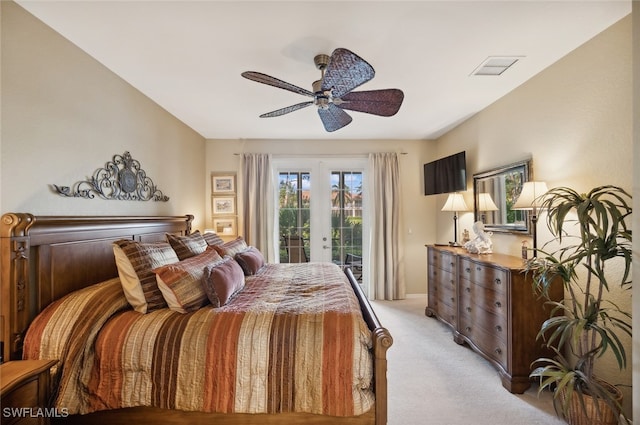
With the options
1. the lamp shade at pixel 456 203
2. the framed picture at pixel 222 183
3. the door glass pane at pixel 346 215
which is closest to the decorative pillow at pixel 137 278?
the framed picture at pixel 222 183

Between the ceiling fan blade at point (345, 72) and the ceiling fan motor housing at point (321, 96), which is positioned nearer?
the ceiling fan blade at point (345, 72)

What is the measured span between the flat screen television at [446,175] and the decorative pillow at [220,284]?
10.4ft

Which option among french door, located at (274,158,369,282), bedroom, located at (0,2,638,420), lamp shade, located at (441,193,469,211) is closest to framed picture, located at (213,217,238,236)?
french door, located at (274,158,369,282)

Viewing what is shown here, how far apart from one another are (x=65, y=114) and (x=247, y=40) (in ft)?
4.53

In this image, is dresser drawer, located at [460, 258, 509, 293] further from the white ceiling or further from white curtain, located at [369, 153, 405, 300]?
the white ceiling

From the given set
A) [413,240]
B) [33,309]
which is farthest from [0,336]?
[413,240]

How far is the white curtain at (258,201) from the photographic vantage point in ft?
14.8

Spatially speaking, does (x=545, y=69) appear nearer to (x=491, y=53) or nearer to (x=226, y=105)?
(x=491, y=53)

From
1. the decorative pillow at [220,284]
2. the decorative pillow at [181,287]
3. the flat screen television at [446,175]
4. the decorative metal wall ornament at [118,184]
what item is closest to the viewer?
the decorative pillow at [181,287]

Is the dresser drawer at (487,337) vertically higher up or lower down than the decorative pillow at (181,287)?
lower down

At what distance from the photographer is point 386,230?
15.1ft

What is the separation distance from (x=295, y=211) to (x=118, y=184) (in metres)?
2.65

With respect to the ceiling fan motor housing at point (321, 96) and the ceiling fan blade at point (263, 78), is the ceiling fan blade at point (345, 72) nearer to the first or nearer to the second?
the ceiling fan motor housing at point (321, 96)

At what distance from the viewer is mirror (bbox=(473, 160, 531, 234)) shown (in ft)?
9.21
